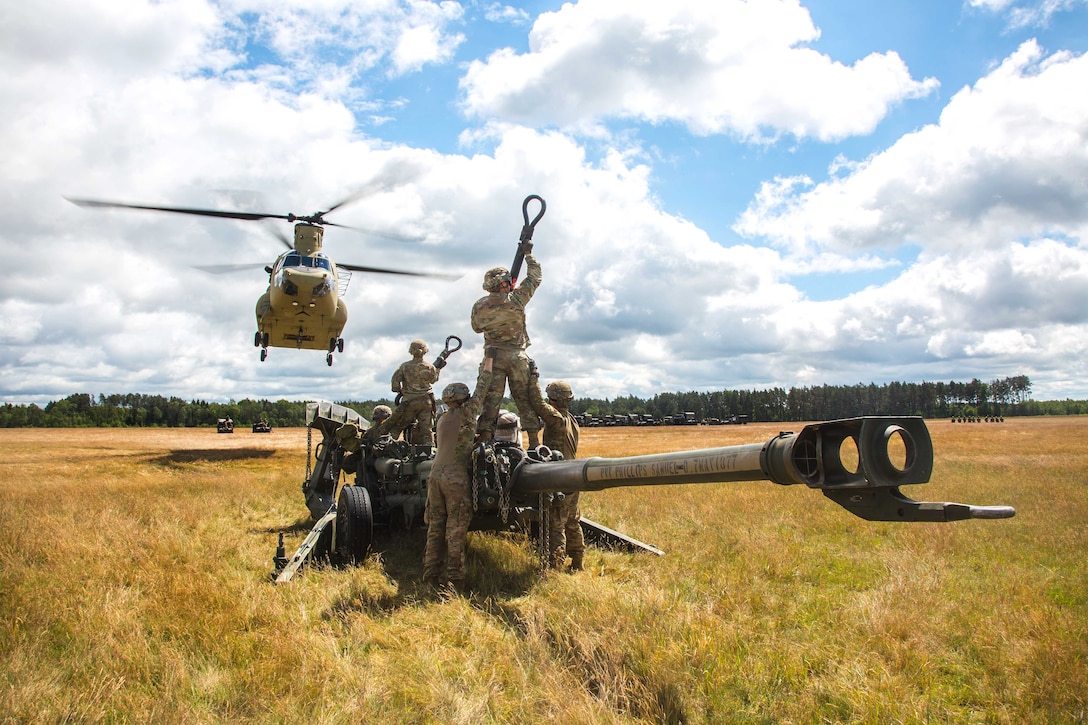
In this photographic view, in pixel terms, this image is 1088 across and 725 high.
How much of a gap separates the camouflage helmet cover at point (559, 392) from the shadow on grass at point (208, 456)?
19633mm

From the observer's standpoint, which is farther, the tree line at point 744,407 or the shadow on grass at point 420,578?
the tree line at point 744,407

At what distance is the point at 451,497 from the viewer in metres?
7.17

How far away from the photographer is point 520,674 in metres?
4.88

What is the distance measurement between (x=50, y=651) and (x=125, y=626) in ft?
1.56

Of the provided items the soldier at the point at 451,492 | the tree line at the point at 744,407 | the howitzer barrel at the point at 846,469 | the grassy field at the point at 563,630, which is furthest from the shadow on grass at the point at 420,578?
the tree line at the point at 744,407

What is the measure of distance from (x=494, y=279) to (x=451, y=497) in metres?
2.55

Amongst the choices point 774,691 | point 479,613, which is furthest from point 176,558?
point 774,691

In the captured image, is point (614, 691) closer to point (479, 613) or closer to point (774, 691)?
point (774, 691)

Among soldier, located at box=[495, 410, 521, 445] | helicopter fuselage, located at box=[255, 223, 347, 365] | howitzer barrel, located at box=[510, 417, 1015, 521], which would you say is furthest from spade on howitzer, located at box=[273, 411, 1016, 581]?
helicopter fuselage, located at box=[255, 223, 347, 365]

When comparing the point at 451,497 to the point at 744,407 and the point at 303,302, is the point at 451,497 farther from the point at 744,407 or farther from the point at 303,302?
the point at 744,407

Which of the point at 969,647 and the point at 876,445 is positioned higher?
the point at 876,445

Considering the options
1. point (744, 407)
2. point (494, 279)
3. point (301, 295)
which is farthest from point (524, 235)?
point (744, 407)

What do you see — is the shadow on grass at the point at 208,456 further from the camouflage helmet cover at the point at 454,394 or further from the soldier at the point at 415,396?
the camouflage helmet cover at the point at 454,394

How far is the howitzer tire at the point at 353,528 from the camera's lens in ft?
27.8
